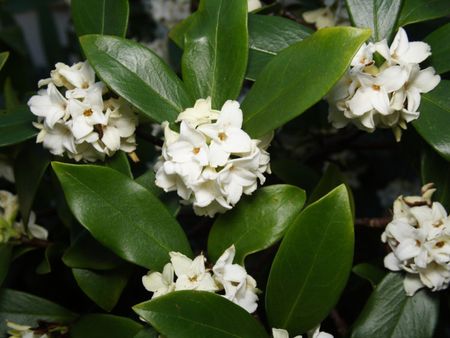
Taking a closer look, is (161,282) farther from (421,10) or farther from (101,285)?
(421,10)

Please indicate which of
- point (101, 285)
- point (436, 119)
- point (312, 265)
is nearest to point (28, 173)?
point (101, 285)

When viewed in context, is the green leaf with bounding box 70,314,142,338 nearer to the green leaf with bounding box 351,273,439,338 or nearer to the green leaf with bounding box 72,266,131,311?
the green leaf with bounding box 72,266,131,311

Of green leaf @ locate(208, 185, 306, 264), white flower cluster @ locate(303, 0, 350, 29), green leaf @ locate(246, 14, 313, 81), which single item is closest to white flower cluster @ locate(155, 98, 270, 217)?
green leaf @ locate(208, 185, 306, 264)

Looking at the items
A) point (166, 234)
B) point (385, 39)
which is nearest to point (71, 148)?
point (166, 234)

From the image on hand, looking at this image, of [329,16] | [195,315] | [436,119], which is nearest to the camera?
[195,315]

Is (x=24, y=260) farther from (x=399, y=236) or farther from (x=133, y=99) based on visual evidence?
(x=399, y=236)

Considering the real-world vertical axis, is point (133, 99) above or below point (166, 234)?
above

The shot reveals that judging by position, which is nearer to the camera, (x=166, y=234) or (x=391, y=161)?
(x=166, y=234)
